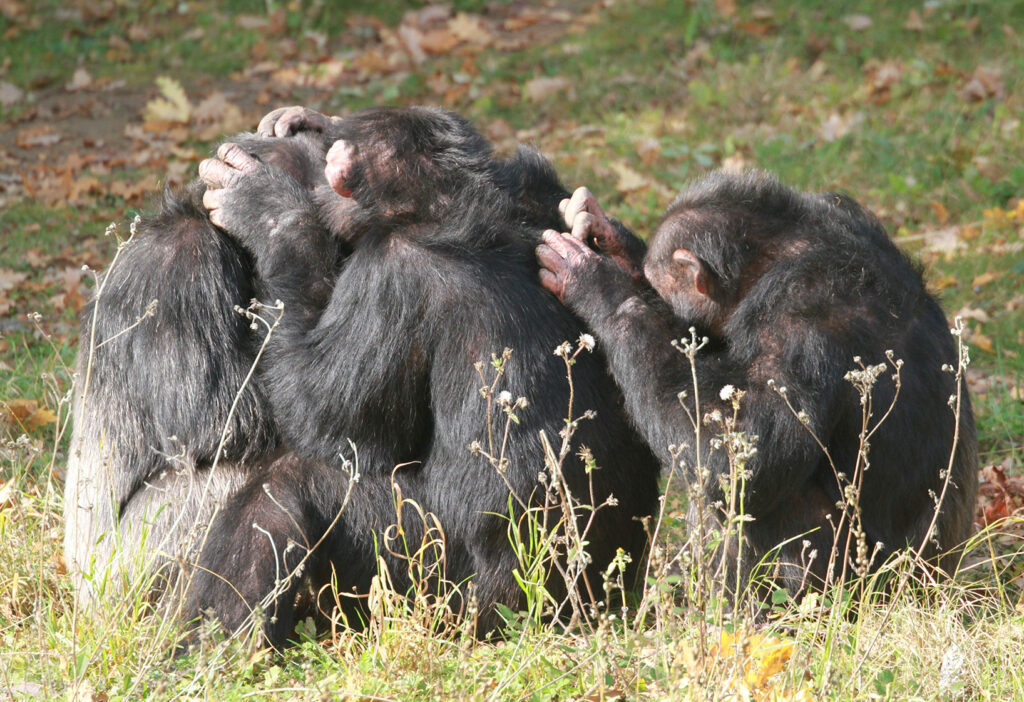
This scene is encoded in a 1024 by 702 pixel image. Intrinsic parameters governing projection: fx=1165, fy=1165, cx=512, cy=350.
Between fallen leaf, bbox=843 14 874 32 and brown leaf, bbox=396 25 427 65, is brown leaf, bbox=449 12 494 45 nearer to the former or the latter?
brown leaf, bbox=396 25 427 65

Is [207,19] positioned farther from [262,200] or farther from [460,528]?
[460,528]

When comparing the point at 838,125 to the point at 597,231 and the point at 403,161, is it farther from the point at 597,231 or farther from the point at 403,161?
the point at 403,161

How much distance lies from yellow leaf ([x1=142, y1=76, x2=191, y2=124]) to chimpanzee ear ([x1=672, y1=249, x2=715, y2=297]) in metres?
7.01

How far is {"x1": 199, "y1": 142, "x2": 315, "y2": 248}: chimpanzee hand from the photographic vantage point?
12.9 ft

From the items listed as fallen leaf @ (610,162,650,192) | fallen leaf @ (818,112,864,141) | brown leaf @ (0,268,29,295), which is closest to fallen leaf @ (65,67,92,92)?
brown leaf @ (0,268,29,295)

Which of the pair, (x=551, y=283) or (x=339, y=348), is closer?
(x=339, y=348)

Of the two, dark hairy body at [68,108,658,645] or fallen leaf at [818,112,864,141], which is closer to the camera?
dark hairy body at [68,108,658,645]

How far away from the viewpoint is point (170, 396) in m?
3.87

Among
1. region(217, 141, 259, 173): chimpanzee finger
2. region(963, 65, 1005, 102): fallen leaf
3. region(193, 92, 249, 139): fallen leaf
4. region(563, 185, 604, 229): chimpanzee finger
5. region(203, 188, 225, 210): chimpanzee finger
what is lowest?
region(193, 92, 249, 139): fallen leaf

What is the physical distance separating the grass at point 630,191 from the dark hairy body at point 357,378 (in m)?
0.26

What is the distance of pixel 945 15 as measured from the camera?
1040cm

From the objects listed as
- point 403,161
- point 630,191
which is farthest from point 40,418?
point 630,191

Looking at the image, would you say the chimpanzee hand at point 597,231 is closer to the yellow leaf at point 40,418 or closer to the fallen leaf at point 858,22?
the yellow leaf at point 40,418

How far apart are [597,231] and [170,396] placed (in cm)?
157
